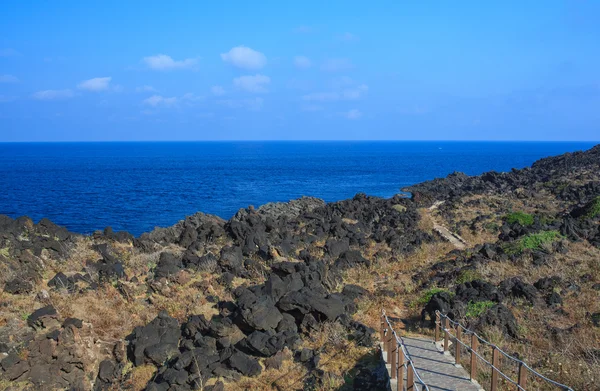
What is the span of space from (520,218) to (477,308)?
18.0 m

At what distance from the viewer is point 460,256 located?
22844mm

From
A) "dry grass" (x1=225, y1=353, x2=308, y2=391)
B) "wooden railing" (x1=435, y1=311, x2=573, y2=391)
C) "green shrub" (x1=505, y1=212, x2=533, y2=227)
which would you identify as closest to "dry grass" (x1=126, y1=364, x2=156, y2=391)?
"dry grass" (x1=225, y1=353, x2=308, y2=391)

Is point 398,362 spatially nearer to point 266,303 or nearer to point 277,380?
point 277,380

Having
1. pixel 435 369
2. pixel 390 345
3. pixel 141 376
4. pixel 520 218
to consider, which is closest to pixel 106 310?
pixel 141 376

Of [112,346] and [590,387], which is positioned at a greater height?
[590,387]

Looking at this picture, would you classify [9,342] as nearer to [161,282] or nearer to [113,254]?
[161,282]

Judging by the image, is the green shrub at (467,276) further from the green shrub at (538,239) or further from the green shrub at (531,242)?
the green shrub at (538,239)

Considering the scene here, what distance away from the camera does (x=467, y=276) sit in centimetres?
1850

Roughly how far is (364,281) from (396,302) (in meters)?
3.16

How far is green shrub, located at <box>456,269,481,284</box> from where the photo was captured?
723 inches

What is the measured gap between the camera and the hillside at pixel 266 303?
12.0 m

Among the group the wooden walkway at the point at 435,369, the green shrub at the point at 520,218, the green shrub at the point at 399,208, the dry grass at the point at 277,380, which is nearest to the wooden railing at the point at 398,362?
the wooden walkway at the point at 435,369

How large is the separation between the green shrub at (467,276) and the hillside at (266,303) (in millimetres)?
72

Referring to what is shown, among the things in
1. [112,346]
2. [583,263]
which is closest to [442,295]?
[583,263]
